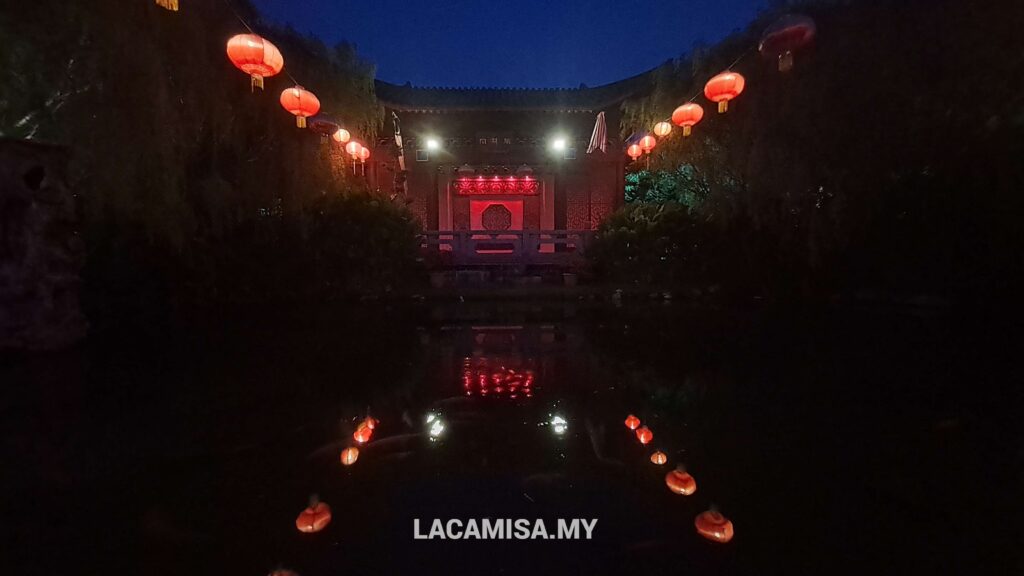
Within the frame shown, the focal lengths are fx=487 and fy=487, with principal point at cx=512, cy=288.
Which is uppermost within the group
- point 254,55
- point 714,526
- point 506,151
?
point 506,151

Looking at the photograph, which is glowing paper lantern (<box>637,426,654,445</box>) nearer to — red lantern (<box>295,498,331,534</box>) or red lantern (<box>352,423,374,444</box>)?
red lantern (<box>352,423,374,444</box>)

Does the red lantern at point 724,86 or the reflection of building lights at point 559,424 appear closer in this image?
the reflection of building lights at point 559,424

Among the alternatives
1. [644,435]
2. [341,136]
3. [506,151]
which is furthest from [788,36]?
[506,151]

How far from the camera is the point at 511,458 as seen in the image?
2309 mm

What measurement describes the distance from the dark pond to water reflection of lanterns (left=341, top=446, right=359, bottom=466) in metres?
0.04

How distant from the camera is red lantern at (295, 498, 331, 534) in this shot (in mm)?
1726

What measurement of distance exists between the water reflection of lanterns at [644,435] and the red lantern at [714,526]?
2.34 ft

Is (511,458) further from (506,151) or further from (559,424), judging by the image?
(506,151)

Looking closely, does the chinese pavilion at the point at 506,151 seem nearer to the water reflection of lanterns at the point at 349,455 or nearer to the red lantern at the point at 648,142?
the red lantern at the point at 648,142

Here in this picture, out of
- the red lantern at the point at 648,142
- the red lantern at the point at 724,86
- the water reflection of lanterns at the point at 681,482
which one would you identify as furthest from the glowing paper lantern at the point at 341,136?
the water reflection of lanterns at the point at 681,482

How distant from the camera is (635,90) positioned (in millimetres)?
13289

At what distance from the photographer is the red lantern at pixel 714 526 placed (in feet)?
5.49

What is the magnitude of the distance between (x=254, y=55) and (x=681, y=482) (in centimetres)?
605

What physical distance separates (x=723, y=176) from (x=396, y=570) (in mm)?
8640
